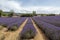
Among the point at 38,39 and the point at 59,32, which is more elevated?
the point at 59,32

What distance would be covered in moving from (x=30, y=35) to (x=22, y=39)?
729 mm

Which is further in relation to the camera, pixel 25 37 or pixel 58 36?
pixel 25 37

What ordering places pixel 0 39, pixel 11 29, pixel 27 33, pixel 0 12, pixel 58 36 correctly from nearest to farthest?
pixel 58 36 → pixel 0 39 → pixel 27 33 → pixel 11 29 → pixel 0 12

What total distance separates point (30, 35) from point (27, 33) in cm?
34

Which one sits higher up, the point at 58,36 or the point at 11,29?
the point at 58,36

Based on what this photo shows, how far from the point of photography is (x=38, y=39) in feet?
32.3

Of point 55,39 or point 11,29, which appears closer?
point 55,39

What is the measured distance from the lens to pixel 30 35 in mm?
9672

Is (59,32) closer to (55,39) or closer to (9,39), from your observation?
(55,39)

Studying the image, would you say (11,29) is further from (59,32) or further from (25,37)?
(59,32)

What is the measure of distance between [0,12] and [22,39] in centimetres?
6661

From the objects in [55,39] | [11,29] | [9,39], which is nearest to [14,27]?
[11,29]

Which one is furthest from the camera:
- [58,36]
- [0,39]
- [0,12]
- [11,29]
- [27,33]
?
[0,12]

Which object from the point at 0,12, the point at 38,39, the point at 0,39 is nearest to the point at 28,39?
the point at 38,39
